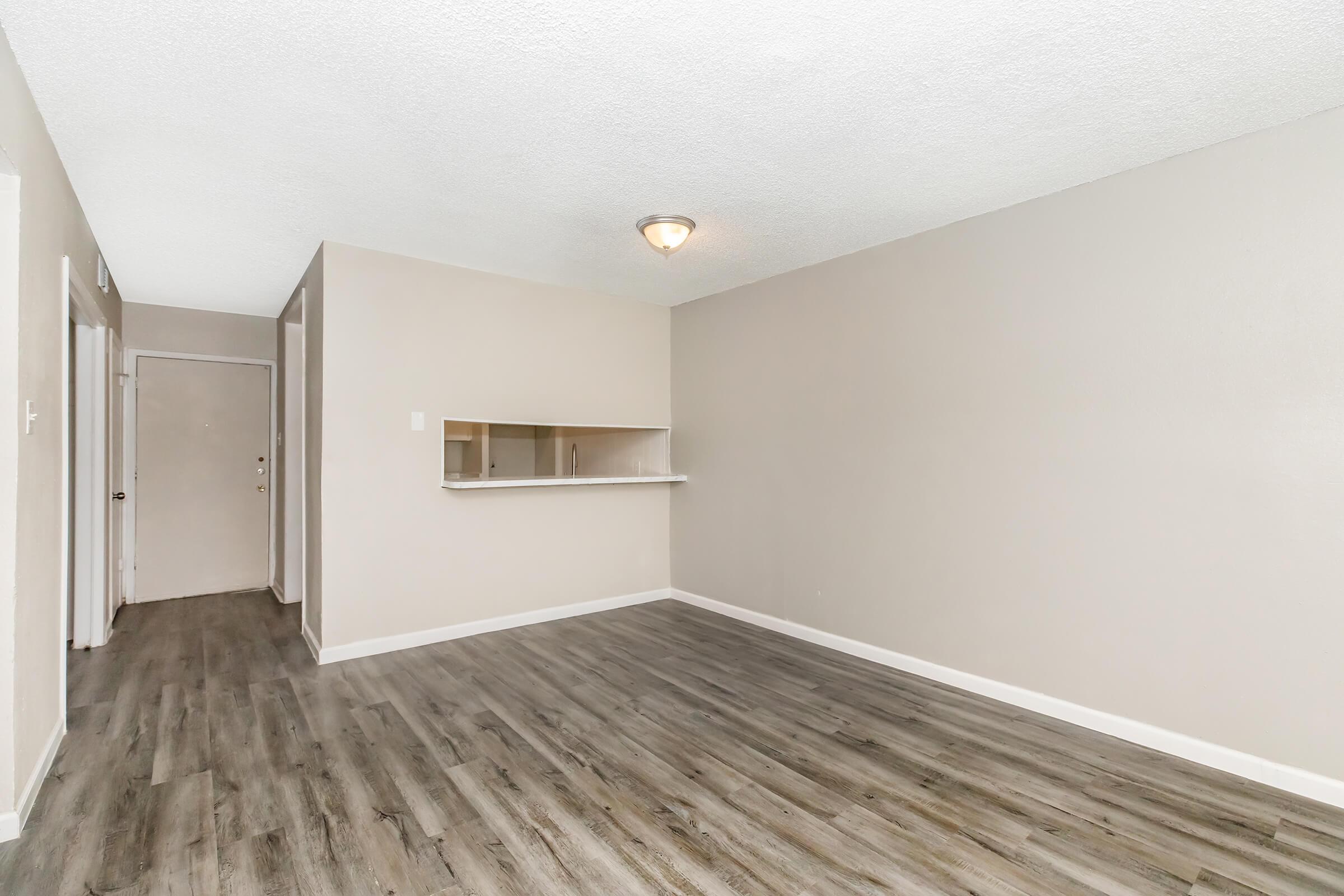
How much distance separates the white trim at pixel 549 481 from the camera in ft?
13.5

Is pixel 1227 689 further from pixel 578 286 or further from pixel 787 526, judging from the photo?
pixel 578 286

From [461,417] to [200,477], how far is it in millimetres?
2852

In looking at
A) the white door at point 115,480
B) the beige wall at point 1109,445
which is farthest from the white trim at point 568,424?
the white door at point 115,480

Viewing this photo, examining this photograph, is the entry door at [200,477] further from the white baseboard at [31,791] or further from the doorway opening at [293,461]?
the white baseboard at [31,791]

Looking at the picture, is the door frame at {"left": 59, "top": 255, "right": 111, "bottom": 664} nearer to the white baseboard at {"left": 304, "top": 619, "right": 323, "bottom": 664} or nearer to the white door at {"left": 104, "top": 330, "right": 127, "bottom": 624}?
the white door at {"left": 104, "top": 330, "right": 127, "bottom": 624}

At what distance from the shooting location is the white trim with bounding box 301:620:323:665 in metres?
3.72

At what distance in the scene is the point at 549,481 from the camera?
4.45 metres

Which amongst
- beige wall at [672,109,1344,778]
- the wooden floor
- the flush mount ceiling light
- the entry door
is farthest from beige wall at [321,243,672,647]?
the entry door

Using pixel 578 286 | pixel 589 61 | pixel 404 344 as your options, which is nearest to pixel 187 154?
pixel 404 344

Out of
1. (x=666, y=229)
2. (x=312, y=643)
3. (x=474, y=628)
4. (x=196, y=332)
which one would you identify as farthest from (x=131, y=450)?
(x=666, y=229)

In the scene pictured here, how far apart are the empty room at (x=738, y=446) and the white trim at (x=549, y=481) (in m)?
0.10

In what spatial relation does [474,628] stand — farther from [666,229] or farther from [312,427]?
[666,229]

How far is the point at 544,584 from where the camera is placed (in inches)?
183

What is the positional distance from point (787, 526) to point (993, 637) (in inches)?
57.1
